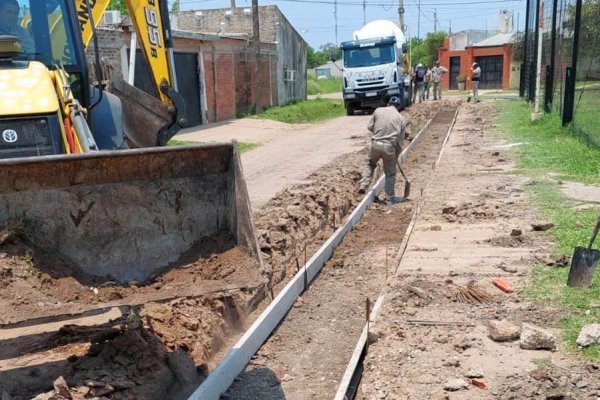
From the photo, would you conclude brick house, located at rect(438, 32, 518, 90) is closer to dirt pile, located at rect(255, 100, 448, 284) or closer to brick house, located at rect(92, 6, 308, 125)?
brick house, located at rect(92, 6, 308, 125)

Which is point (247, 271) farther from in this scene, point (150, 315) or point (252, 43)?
point (252, 43)

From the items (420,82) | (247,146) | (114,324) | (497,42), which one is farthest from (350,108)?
(497,42)

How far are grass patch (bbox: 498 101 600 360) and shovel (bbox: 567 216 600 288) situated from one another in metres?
0.08

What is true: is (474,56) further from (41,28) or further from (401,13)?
(41,28)

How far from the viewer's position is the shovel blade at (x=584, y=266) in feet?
20.2

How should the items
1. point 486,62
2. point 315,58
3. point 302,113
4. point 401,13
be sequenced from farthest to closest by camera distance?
1. point 315,58
2. point 486,62
3. point 401,13
4. point 302,113

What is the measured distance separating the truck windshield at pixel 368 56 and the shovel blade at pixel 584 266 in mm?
23869

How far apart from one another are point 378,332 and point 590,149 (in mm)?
10169

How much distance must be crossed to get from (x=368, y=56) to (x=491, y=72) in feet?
94.6

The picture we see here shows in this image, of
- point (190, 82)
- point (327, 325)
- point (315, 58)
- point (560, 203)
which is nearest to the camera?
point (327, 325)

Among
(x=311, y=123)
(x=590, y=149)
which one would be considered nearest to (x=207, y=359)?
(x=590, y=149)

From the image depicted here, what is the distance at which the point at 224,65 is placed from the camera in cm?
2822

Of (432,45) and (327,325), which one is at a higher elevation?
(432,45)

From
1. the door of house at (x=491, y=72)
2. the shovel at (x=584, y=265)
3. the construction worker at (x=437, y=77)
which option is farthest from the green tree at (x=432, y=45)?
the shovel at (x=584, y=265)
